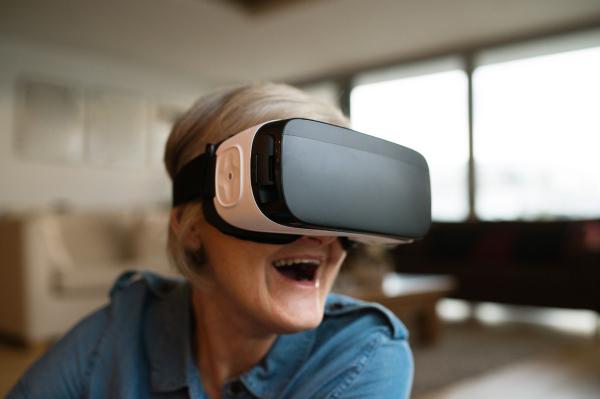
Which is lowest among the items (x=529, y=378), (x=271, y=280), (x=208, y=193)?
(x=529, y=378)

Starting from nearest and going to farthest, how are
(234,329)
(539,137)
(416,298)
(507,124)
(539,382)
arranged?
(234,329), (539,382), (416,298), (539,137), (507,124)

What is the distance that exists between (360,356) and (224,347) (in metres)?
0.20

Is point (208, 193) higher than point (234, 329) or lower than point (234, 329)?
higher

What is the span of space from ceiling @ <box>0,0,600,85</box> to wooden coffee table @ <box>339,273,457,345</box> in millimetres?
3109

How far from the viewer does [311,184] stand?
45cm

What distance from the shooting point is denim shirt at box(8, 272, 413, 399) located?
60 cm

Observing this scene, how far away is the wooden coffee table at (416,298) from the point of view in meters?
2.52

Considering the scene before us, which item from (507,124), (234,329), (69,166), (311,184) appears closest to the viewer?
(311,184)

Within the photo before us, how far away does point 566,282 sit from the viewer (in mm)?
3527

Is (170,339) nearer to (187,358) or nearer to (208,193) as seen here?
(187,358)

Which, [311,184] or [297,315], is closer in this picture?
[311,184]

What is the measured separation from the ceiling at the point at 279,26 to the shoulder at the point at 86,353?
183 inches

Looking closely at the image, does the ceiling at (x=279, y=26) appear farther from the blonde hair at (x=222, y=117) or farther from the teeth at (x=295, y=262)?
the teeth at (x=295, y=262)

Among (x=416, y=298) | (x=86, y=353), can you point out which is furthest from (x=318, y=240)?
(x=416, y=298)
